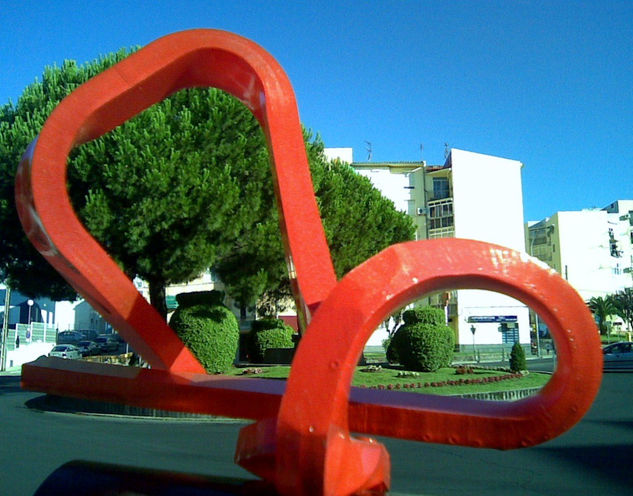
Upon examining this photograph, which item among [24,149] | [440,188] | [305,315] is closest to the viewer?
[305,315]

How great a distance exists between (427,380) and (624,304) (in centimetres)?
4950

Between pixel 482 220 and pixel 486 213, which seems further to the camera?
pixel 486 213

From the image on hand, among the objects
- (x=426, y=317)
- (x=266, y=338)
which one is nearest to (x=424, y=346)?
(x=426, y=317)

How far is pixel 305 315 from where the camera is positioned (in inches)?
201

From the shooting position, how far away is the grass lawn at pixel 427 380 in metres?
16.6

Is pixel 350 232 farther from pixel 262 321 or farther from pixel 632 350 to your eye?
pixel 632 350

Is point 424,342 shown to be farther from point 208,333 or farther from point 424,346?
point 208,333

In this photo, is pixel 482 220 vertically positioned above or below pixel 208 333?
above

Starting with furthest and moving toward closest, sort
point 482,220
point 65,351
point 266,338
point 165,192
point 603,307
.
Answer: point 603,307 < point 482,220 < point 65,351 < point 266,338 < point 165,192

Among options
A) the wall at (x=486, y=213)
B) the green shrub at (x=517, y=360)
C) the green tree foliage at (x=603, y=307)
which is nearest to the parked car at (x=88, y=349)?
the wall at (x=486, y=213)

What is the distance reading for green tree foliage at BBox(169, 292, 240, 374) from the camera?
17234mm

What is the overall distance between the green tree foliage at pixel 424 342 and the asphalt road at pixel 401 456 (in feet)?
26.0

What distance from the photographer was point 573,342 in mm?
3723

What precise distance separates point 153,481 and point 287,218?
2.32 metres
